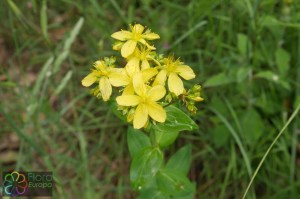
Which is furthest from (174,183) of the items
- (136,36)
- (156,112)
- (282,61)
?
(282,61)

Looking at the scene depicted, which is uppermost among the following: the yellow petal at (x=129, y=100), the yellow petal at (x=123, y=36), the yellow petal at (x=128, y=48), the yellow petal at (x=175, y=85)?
the yellow petal at (x=123, y=36)

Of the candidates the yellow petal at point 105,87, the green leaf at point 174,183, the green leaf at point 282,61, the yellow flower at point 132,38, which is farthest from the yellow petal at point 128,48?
the green leaf at point 282,61

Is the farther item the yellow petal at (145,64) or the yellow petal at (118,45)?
the yellow petal at (118,45)

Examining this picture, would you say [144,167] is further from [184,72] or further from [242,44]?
[242,44]

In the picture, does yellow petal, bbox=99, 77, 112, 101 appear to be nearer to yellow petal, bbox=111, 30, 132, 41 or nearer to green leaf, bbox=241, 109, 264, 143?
yellow petal, bbox=111, 30, 132, 41

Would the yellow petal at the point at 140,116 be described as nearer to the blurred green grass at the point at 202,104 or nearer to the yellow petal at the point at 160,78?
the yellow petal at the point at 160,78

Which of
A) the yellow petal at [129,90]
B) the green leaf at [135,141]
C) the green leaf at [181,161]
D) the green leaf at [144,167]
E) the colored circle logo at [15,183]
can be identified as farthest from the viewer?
the colored circle logo at [15,183]

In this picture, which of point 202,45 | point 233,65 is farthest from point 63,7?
point 233,65
